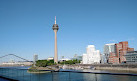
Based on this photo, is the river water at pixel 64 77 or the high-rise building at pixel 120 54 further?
the high-rise building at pixel 120 54

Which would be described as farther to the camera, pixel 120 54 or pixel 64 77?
pixel 120 54

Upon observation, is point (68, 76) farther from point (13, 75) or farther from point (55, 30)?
point (55, 30)

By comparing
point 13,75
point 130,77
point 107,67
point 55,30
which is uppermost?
point 55,30

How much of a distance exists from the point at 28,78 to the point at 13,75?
3363 millimetres

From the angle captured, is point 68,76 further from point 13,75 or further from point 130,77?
point 13,75

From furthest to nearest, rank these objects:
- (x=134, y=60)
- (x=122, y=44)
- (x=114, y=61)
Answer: (x=122, y=44) → (x=114, y=61) → (x=134, y=60)

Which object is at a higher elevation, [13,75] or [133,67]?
[13,75]

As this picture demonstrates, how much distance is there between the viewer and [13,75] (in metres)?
15.1

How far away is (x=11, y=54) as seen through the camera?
17762 centimetres

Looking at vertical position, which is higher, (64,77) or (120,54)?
(64,77)

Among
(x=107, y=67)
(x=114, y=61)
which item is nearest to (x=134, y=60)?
(x=114, y=61)

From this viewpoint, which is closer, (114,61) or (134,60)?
(134,60)

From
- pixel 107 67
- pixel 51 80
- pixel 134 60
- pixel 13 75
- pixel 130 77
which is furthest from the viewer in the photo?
pixel 134 60

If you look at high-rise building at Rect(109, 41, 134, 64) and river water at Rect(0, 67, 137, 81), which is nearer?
river water at Rect(0, 67, 137, 81)
